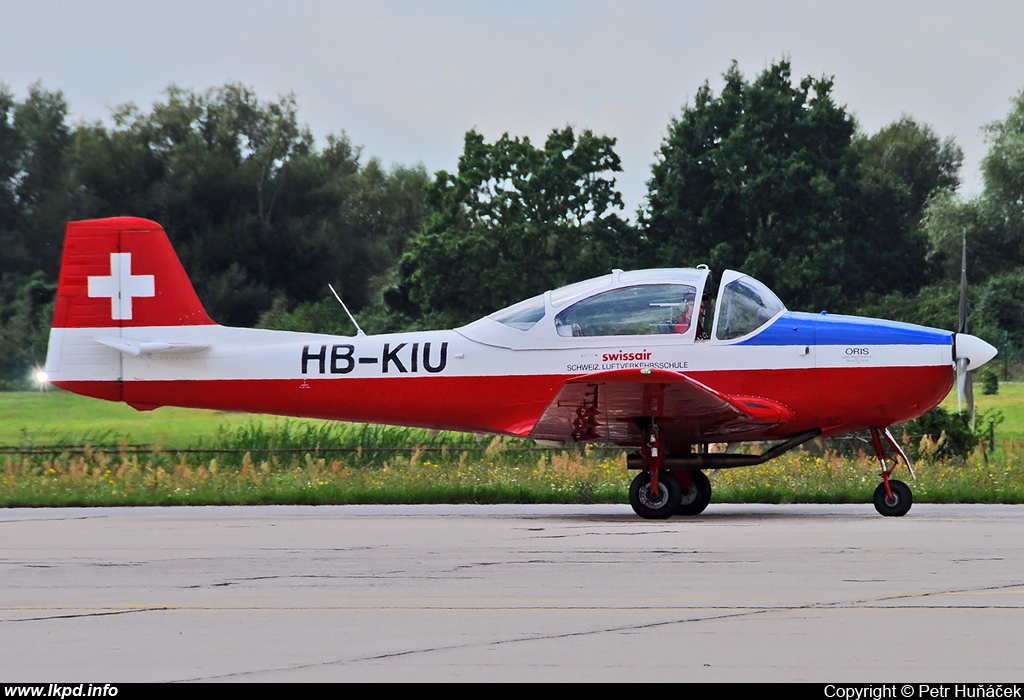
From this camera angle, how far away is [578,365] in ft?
37.1

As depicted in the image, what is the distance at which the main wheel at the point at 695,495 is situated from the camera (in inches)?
452

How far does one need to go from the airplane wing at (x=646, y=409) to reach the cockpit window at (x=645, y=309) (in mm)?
674

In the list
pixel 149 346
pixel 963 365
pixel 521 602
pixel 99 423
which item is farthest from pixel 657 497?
pixel 99 423

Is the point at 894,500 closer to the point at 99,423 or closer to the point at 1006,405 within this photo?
the point at 99,423

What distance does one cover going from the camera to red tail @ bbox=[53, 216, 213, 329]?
12.5 m

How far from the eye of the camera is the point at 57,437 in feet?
65.7

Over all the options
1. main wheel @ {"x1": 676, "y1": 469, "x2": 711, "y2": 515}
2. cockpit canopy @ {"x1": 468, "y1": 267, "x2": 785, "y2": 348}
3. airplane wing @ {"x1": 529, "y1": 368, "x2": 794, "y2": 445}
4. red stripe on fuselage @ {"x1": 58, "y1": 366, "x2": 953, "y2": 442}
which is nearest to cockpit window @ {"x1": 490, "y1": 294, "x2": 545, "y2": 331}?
cockpit canopy @ {"x1": 468, "y1": 267, "x2": 785, "y2": 348}

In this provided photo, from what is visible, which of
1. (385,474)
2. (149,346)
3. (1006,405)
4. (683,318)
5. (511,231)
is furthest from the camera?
(511,231)

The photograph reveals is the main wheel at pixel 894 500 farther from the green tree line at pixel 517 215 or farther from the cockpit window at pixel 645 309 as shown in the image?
the green tree line at pixel 517 215

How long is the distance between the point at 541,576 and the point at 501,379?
4673 mm

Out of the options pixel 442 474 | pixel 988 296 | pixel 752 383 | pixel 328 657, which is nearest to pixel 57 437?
pixel 442 474

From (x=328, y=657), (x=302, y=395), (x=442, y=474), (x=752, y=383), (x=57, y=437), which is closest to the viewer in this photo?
(x=328, y=657)

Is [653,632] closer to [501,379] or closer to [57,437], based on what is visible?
[501,379]

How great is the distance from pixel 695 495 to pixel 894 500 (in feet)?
5.75
